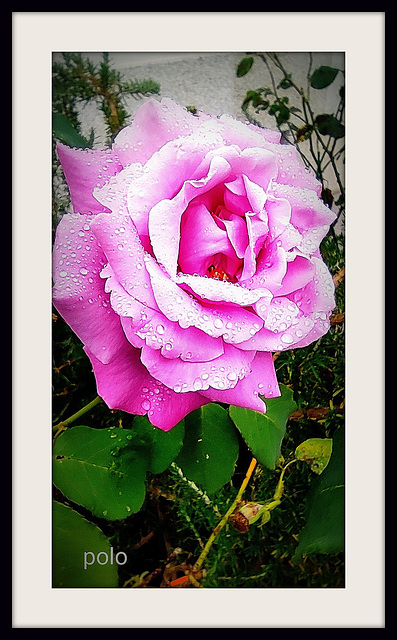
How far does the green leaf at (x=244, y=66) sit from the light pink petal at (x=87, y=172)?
190 millimetres

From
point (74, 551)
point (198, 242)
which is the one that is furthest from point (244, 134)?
point (74, 551)

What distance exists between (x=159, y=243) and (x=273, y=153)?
0.21m

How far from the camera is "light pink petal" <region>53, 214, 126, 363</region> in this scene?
88cm

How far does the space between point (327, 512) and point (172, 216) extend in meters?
0.43

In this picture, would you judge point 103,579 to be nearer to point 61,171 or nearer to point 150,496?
point 150,496

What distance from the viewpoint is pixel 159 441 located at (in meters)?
0.96

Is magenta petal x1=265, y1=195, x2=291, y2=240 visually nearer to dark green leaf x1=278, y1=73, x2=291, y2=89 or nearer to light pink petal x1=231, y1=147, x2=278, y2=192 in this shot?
light pink petal x1=231, y1=147, x2=278, y2=192

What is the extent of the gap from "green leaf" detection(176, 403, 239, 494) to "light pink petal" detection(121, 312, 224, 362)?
16cm

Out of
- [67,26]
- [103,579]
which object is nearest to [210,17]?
[67,26]

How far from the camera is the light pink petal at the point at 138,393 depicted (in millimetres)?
884

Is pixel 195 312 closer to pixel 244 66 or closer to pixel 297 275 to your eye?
pixel 297 275

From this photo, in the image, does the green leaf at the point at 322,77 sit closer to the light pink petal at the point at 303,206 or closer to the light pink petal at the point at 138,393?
the light pink petal at the point at 303,206

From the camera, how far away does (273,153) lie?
0.92m

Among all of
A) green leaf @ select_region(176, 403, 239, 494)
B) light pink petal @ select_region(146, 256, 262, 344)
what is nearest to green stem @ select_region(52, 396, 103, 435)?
green leaf @ select_region(176, 403, 239, 494)
